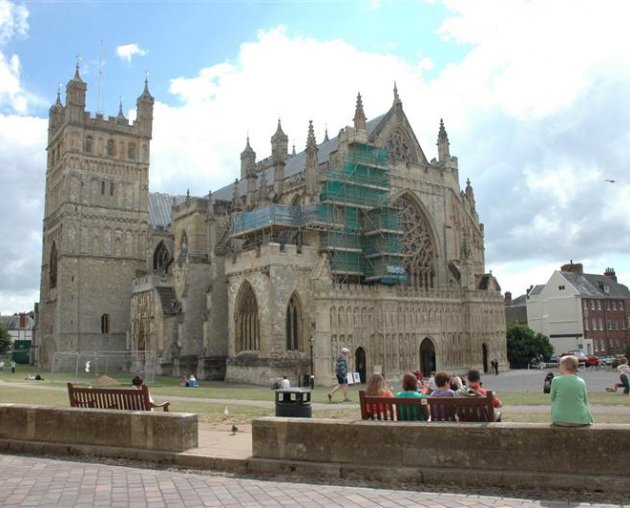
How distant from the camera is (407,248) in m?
42.7

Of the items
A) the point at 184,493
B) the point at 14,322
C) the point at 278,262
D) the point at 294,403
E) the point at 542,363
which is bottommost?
the point at 542,363

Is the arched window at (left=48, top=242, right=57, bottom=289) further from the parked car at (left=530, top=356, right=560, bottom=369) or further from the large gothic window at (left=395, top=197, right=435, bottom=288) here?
the parked car at (left=530, top=356, right=560, bottom=369)

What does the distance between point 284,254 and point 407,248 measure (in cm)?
1159

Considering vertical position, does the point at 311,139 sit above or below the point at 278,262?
→ above

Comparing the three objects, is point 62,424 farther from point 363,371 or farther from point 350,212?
point 350,212

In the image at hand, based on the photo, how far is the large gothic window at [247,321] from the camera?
36375 millimetres

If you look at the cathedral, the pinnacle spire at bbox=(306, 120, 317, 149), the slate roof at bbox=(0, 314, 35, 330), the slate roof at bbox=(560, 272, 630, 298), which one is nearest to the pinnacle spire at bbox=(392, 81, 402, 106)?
the cathedral

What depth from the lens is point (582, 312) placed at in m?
64.6

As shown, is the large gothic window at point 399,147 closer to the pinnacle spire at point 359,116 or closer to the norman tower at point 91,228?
the pinnacle spire at point 359,116

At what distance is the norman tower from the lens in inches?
2058

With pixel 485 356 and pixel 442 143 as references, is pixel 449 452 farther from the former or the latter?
pixel 442 143

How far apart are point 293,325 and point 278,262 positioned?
3.91m

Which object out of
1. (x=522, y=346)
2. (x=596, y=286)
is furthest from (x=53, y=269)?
(x=596, y=286)

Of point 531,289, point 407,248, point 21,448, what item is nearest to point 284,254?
point 407,248
